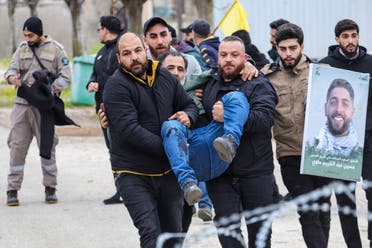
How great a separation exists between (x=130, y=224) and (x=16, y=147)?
1.61m

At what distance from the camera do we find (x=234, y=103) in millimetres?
6254

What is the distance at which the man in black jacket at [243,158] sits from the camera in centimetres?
643

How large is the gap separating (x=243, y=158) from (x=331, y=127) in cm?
65

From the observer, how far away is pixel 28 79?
9906 millimetres

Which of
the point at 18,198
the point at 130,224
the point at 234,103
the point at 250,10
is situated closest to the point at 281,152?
the point at 234,103

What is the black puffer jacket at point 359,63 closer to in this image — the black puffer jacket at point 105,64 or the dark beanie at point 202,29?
the black puffer jacket at point 105,64

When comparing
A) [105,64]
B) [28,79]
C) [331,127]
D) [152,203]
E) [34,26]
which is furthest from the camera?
[28,79]

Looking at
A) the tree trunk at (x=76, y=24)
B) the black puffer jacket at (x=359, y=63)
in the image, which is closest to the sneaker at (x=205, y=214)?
the black puffer jacket at (x=359, y=63)

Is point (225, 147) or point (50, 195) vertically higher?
point (225, 147)

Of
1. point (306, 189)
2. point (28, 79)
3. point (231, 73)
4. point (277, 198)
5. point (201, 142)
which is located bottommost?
point (277, 198)

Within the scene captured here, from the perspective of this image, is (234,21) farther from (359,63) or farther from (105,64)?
(359,63)

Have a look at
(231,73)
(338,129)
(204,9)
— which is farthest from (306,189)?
(204,9)

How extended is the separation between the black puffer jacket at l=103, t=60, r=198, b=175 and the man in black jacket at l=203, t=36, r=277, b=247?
0.35 metres

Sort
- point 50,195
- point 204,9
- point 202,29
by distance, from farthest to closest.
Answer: point 204,9
point 202,29
point 50,195
